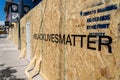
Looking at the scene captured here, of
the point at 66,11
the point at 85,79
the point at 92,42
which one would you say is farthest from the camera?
the point at 66,11

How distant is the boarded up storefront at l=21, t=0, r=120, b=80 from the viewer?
2.97 meters

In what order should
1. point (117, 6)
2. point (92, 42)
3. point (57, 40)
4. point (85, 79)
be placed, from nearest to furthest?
point (117, 6), point (92, 42), point (85, 79), point (57, 40)

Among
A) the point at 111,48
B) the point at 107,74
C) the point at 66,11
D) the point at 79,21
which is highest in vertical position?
the point at 66,11

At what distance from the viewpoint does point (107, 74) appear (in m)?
3.12

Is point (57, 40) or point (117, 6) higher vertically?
point (117, 6)

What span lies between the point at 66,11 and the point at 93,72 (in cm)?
187

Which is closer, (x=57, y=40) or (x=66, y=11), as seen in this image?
(x=66, y=11)

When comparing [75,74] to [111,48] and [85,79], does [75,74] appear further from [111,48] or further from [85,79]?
[111,48]

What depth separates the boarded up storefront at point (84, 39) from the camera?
2.97 meters

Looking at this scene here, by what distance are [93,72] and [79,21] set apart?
1.12 metres

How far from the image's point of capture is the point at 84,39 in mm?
3834

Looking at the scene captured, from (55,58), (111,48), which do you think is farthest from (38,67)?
(111,48)

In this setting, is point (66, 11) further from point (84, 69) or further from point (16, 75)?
point (16, 75)

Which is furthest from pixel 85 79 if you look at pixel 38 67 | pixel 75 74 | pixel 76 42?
pixel 38 67
